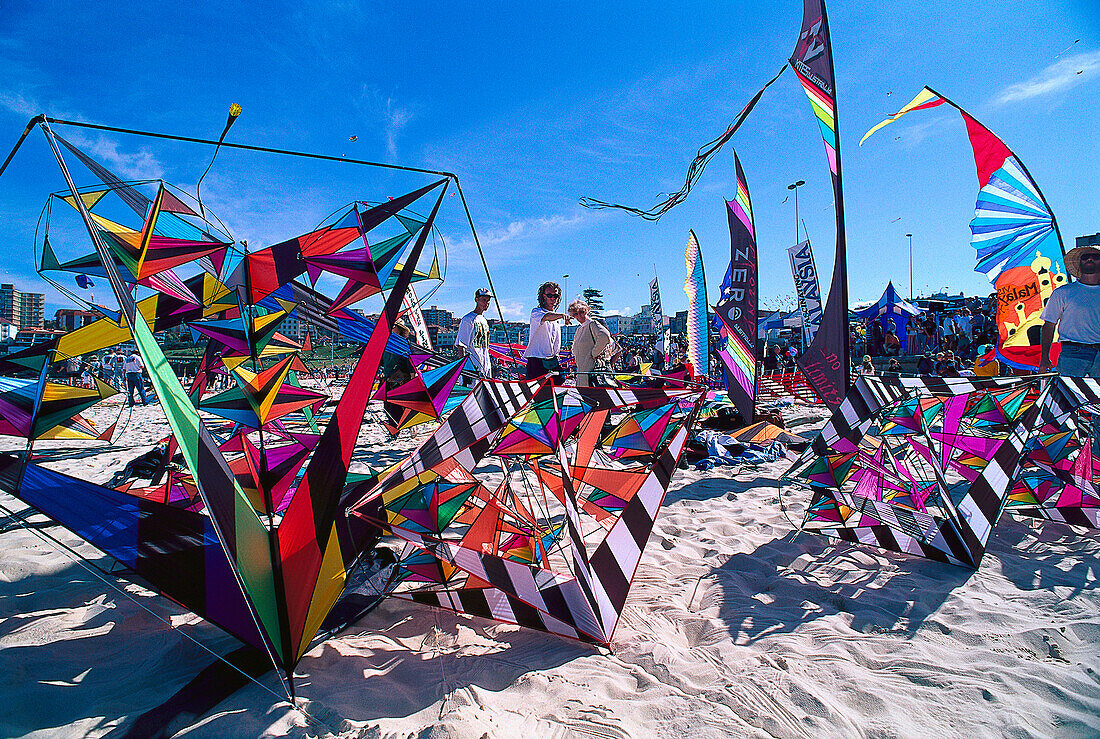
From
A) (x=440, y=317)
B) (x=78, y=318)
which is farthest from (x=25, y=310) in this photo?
(x=440, y=317)

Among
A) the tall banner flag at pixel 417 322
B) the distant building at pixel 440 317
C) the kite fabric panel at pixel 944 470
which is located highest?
the distant building at pixel 440 317

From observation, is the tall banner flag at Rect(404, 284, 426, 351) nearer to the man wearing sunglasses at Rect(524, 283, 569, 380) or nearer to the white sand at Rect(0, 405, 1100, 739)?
the man wearing sunglasses at Rect(524, 283, 569, 380)

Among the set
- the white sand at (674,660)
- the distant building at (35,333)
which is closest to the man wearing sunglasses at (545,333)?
the white sand at (674,660)

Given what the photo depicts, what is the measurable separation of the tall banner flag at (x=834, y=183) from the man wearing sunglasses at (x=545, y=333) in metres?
2.67

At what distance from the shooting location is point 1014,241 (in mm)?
6172

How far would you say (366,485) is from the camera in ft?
7.30

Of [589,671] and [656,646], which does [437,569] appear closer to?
[589,671]

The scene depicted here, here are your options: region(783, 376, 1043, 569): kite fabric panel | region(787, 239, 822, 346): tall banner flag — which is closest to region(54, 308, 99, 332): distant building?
region(783, 376, 1043, 569): kite fabric panel

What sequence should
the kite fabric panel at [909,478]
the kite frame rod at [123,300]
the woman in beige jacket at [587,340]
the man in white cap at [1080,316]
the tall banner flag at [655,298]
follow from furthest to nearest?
the tall banner flag at [655,298] < the woman in beige jacket at [587,340] < the man in white cap at [1080,316] < the kite fabric panel at [909,478] < the kite frame rod at [123,300]

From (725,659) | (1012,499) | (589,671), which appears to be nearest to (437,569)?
(589,671)

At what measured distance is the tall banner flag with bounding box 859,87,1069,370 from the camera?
19.0 ft

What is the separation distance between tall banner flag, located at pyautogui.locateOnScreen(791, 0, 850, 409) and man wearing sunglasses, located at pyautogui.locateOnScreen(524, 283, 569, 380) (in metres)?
2.67

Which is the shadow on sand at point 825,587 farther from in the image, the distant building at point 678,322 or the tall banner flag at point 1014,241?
the distant building at point 678,322

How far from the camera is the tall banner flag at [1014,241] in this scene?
578 centimetres
